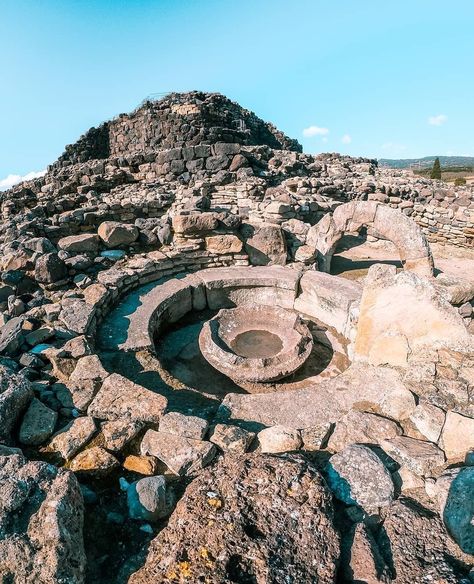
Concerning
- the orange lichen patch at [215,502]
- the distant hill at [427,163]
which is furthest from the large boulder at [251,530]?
the distant hill at [427,163]

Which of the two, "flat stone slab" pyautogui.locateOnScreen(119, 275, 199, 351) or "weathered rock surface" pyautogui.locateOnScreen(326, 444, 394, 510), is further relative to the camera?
"flat stone slab" pyautogui.locateOnScreen(119, 275, 199, 351)

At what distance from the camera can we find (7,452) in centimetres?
229

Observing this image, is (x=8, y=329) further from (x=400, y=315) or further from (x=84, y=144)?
(x=84, y=144)

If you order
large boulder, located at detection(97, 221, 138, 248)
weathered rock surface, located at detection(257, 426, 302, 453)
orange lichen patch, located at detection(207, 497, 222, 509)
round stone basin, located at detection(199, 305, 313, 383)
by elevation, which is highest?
large boulder, located at detection(97, 221, 138, 248)

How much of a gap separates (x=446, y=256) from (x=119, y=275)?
907cm

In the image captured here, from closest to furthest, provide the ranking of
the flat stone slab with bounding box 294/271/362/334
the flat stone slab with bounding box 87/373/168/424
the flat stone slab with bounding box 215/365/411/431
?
the flat stone slab with bounding box 87/373/168/424
the flat stone slab with bounding box 215/365/411/431
the flat stone slab with bounding box 294/271/362/334

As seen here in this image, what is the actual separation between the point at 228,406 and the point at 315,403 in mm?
849

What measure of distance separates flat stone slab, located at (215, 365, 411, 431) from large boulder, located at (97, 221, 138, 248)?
13.9 ft

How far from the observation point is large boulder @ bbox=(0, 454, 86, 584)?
162 cm

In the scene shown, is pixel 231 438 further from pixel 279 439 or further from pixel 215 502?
pixel 215 502

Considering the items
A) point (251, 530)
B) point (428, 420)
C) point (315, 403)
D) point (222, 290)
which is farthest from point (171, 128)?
point (251, 530)

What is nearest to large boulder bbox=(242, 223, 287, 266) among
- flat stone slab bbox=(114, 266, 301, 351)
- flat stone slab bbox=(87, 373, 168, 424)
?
flat stone slab bbox=(114, 266, 301, 351)

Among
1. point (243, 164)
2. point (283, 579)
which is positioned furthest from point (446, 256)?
point (283, 579)

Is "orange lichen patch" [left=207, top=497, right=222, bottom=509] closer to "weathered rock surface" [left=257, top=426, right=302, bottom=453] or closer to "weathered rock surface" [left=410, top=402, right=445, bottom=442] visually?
"weathered rock surface" [left=257, top=426, right=302, bottom=453]
